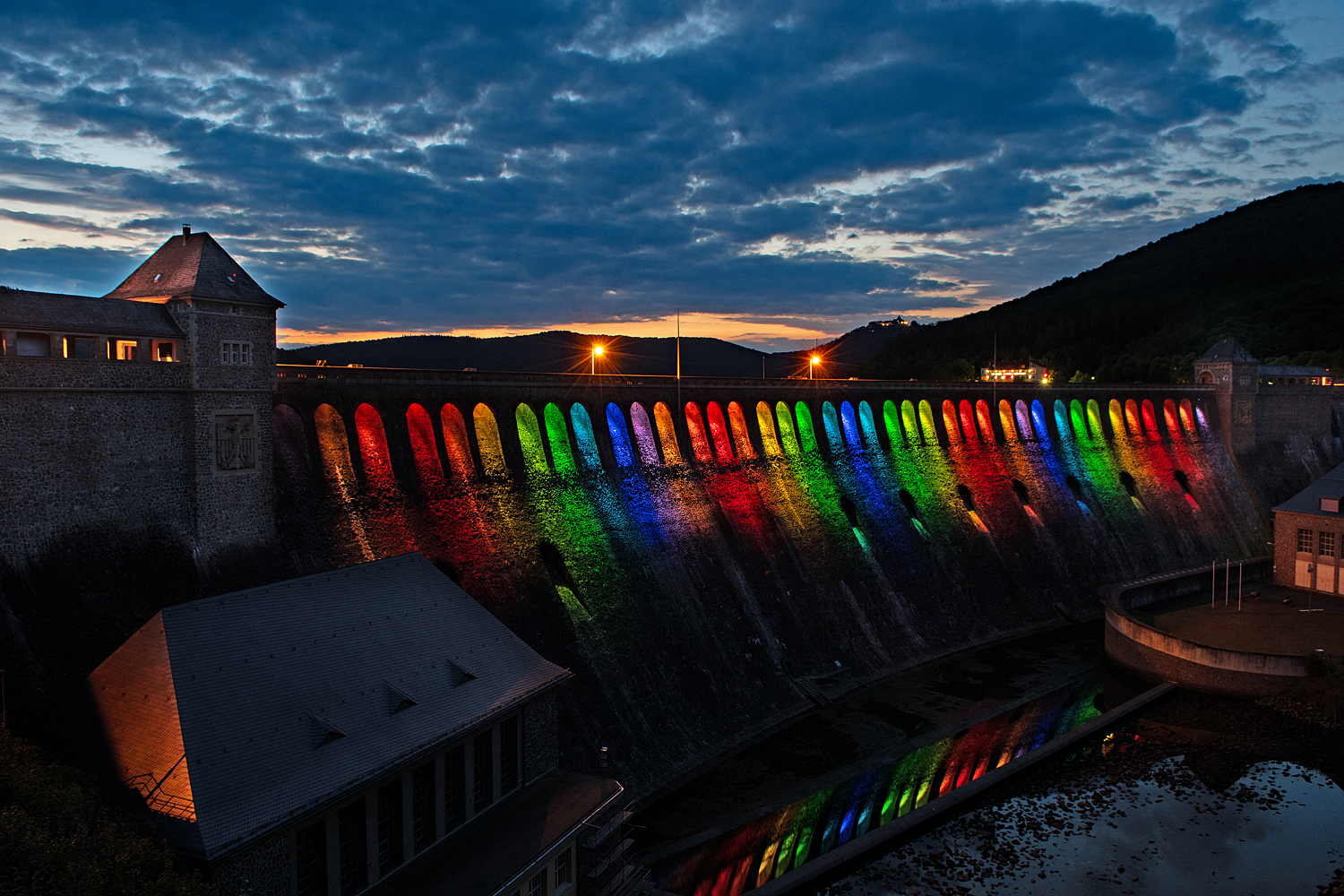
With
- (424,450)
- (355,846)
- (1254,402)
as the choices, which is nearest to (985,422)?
(1254,402)

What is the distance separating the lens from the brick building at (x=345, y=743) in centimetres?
1520

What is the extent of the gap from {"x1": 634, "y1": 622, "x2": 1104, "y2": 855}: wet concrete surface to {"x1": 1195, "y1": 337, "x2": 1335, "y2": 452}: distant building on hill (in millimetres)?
39151

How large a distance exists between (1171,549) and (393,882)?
63590mm

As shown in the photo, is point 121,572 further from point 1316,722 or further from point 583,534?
point 1316,722

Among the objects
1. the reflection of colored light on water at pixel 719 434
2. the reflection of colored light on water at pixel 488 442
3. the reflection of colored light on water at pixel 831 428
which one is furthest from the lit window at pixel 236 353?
the reflection of colored light on water at pixel 831 428

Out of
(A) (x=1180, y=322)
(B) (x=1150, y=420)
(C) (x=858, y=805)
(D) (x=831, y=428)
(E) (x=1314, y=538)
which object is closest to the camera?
(C) (x=858, y=805)

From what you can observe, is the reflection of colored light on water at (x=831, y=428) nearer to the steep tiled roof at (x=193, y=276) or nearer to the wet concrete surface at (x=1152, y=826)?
the wet concrete surface at (x=1152, y=826)

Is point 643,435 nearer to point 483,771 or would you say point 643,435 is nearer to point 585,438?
point 585,438

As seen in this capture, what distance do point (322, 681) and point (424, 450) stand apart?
1675 cm

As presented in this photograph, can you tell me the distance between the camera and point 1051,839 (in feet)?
87.7

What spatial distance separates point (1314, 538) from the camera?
49844mm

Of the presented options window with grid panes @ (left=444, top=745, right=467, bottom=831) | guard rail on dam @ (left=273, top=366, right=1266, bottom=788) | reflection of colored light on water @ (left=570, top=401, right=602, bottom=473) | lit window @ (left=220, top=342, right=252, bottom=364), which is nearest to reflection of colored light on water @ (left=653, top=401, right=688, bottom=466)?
guard rail on dam @ (left=273, top=366, right=1266, bottom=788)

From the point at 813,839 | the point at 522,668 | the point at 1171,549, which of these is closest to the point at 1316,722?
the point at 813,839

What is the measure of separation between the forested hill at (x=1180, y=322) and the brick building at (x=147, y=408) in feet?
359
